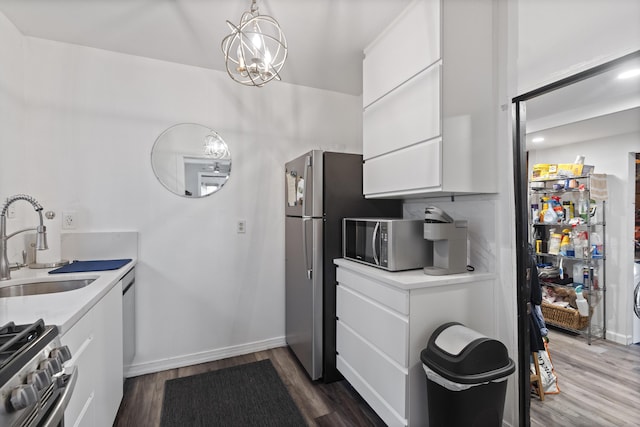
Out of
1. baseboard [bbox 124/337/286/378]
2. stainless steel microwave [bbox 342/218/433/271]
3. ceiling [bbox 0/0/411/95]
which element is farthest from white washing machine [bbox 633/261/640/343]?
baseboard [bbox 124/337/286/378]

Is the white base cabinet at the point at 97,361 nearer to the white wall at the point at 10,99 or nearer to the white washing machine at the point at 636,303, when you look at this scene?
the white wall at the point at 10,99

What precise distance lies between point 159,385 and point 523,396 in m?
2.42

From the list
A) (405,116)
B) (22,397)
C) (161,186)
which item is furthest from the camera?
(161,186)

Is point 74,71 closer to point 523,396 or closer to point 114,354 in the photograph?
point 114,354

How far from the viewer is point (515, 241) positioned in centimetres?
167

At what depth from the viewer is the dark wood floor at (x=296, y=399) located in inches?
73.0

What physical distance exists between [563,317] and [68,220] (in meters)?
3.29

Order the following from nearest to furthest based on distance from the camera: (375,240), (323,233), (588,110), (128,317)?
(588,110) < (375,240) < (128,317) < (323,233)

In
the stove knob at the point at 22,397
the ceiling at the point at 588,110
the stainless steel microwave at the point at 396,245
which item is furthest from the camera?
the stainless steel microwave at the point at 396,245

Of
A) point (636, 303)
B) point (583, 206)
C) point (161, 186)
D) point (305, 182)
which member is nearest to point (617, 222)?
point (583, 206)

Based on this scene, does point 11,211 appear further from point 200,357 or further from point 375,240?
point 375,240

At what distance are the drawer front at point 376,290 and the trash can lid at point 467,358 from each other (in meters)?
0.22

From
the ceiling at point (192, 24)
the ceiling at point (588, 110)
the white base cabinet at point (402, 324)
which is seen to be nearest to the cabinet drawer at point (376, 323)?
the white base cabinet at point (402, 324)

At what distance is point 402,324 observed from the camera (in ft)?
5.09
